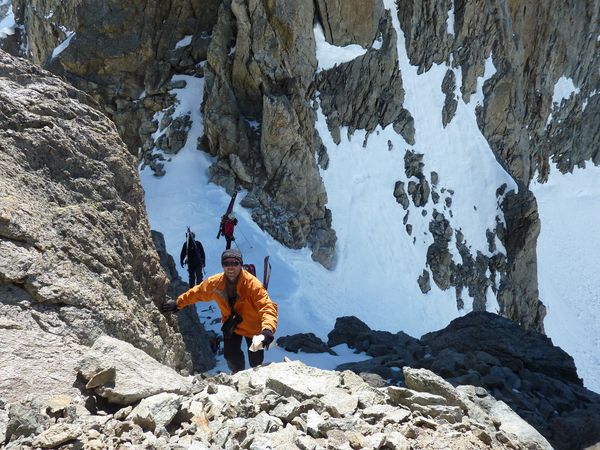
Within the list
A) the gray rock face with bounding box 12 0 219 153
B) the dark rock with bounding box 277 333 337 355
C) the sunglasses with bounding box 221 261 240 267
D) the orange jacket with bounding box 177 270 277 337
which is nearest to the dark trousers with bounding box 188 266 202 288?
the dark rock with bounding box 277 333 337 355

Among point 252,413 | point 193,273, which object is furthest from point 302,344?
point 252,413

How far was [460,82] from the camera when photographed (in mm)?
36531

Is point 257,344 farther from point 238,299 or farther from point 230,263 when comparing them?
point 230,263

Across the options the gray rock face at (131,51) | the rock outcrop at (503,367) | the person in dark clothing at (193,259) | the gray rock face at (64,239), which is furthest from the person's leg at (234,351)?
the gray rock face at (131,51)

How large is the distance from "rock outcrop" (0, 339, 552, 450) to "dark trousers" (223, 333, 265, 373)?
4.12 ft

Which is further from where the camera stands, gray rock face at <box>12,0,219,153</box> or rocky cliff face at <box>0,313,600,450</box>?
gray rock face at <box>12,0,219,153</box>

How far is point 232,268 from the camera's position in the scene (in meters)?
6.29

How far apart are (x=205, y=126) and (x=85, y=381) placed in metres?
18.6

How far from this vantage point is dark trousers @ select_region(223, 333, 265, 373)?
273 inches

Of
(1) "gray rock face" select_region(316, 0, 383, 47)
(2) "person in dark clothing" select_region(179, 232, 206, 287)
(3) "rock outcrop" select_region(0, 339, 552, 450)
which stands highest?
(1) "gray rock face" select_region(316, 0, 383, 47)

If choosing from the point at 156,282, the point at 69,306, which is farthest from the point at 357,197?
the point at 69,306

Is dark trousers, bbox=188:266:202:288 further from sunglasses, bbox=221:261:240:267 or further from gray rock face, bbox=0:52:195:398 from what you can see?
sunglasses, bbox=221:261:240:267

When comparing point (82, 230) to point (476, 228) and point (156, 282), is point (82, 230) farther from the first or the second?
point (476, 228)

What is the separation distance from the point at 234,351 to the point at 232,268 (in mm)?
1431
